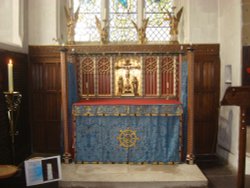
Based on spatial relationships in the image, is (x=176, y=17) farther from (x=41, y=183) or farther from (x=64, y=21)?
(x=41, y=183)

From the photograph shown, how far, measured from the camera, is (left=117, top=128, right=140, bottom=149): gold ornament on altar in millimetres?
5035

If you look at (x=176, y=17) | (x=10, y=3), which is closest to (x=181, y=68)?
(x=176, y=17)

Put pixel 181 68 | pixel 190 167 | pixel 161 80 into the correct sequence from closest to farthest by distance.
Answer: pixel 190 167 → pixel 181 68 → pixel 161 80

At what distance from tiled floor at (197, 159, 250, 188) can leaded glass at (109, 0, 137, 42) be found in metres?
2.75

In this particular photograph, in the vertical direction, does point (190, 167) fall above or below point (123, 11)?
below

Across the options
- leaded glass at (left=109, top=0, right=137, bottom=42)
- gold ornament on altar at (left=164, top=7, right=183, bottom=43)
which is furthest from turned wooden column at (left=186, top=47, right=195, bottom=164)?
leaded glass at (left=109, top=0, right=137, bottom=42)

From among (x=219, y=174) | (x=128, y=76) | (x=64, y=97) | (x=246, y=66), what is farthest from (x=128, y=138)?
(x=246, y=66)

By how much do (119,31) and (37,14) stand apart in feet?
5.19

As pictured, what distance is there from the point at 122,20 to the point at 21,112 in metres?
2.62

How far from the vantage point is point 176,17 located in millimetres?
6211

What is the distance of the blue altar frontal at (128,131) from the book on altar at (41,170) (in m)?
1.01

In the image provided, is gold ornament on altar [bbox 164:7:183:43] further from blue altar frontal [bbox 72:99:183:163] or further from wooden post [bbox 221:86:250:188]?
wooden post [bbox 221:86:250:188]

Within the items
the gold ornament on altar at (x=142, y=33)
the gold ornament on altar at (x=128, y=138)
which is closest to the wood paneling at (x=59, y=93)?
the gold ornament on altar at (x=142, y=33)

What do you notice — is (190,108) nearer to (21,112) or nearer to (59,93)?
(59,93)
